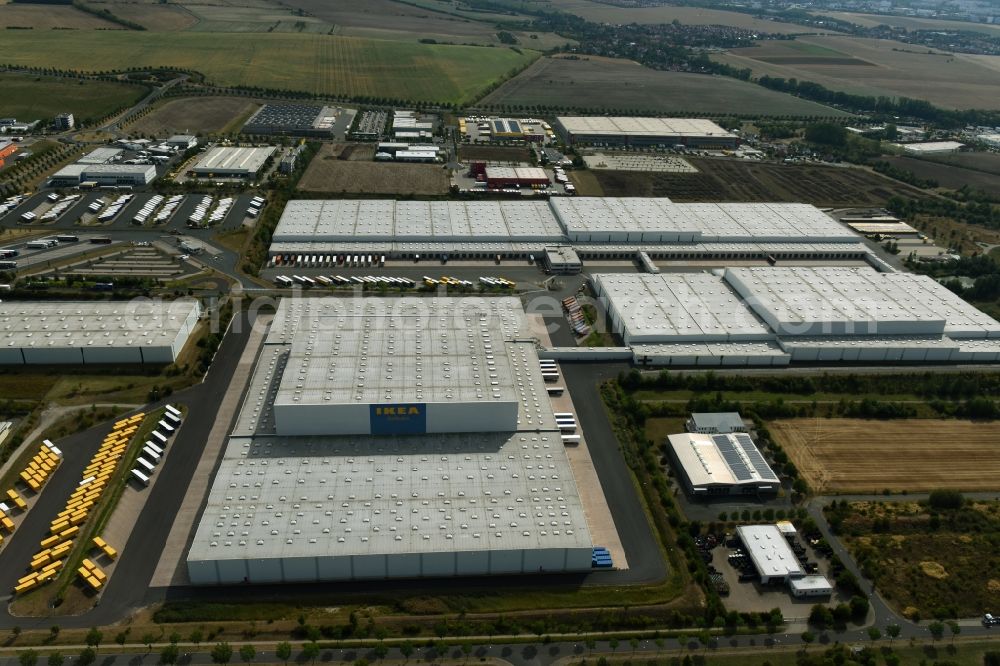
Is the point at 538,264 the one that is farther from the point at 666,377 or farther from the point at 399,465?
the point at 399,465

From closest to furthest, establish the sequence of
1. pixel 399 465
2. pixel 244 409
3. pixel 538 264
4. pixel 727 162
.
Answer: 1. pixel 399 465
2. pixel 244 409
3. pixel 538 264
4. pixel 727 162

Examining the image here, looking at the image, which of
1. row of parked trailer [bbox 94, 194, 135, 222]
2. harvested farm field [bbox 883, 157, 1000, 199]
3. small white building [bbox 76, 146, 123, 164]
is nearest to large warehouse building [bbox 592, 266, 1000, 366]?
harvested farm field [bbox 883, 157, 1000, 199]

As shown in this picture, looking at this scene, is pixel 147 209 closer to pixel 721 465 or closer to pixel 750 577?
pixel 721 465

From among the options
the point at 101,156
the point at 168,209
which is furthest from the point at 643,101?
the point at 101,156

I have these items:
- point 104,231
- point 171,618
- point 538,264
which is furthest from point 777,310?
point 104,231

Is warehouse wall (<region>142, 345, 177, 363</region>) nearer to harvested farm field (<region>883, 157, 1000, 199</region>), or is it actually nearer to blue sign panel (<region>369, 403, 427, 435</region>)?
blue sign panel (<region>369, 403, 427, 435</region>)

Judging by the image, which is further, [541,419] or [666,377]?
[666,377]

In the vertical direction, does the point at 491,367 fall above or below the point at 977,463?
above
